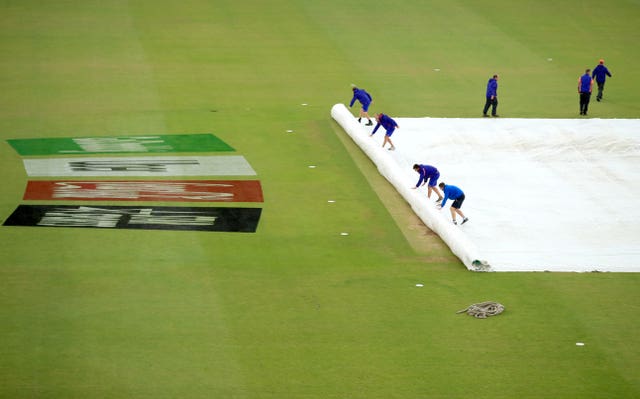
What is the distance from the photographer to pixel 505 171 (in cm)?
2383

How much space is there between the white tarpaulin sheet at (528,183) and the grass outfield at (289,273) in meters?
0.50

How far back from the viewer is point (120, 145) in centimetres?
2559

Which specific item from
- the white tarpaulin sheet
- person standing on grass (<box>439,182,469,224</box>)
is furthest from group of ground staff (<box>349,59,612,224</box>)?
the white tarpaulin sheet

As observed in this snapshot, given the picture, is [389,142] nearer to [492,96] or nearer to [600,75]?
[492,96]

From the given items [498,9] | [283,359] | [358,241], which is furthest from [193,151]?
[498,9]

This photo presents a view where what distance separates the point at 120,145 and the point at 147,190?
383 cm

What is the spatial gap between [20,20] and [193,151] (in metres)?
17.3

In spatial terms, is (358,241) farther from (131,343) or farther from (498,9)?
(498,9)

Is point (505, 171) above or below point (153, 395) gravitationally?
below

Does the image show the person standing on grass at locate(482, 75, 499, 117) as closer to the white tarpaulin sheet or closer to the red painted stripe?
the white tarpaulin sheet

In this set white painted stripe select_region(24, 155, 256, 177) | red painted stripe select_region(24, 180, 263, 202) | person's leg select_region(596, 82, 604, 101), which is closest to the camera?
red painted stripe select_region(24, 180, 263, 202)

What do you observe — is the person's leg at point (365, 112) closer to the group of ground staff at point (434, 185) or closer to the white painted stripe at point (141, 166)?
the group of ground staff at point (434, 185)

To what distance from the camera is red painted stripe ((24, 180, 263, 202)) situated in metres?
21.8

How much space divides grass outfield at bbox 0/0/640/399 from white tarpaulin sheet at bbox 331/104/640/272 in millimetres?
504
